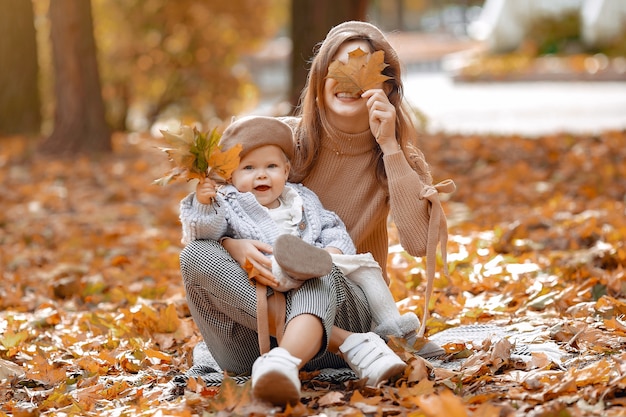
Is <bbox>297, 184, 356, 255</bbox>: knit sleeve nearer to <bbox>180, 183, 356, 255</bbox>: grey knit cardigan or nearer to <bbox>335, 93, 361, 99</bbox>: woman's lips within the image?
<bbox>180, 183, 356, 255</bbox>: grey knit cardigan

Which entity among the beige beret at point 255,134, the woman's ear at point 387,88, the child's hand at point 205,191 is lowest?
the child's hand at point 205,191

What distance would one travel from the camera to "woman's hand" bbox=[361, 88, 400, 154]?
3303mm

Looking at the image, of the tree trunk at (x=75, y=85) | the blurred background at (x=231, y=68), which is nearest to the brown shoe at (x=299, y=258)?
the blurred background at (x=231, y=68)

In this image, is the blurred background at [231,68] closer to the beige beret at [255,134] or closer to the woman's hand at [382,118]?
the woman's hand at [382,118]

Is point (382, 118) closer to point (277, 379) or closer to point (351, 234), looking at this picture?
point (351, 234)

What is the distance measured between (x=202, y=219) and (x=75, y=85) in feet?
23.5

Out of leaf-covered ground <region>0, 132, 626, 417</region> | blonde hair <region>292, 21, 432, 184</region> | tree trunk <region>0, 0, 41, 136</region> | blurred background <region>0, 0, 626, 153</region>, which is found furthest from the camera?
tree trunk <region>0, 0, 41, 136</region>

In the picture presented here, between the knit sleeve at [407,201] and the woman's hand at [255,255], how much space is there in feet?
1.61

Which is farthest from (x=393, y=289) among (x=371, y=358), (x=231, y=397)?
(x=231, y=397)

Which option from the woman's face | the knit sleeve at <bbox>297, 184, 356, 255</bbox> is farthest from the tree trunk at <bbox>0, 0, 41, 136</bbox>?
the knit sleeve at <bbox>297, 184, 356, 255</bbox>

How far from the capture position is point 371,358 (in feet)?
9.70

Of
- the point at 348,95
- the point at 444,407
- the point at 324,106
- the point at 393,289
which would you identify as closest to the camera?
the point at 444,407

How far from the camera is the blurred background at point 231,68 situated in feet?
32.1

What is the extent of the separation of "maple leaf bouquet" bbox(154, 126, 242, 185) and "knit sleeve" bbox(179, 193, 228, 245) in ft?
0.31
